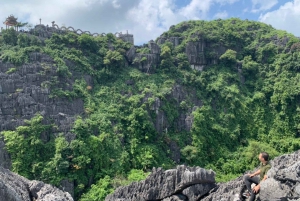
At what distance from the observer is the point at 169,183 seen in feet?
47.5

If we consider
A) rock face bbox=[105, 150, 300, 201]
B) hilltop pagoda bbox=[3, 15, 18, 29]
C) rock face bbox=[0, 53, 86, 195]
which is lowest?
rock face bbox=[105, 150, 300, 201]

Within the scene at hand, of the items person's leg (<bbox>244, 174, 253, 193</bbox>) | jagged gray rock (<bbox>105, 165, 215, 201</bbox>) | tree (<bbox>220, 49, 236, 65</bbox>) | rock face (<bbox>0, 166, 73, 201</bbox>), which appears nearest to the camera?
rock face (<bbox>0, 166, 73, 201</bbox>)

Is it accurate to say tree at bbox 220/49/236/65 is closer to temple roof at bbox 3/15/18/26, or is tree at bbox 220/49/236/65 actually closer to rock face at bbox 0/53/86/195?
rock face at bbox 0/53/86/195

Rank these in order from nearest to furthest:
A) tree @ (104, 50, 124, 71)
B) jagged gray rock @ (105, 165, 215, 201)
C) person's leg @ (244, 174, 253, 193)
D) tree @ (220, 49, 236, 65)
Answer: person's leg @ (244, 174, 253, 193), jagged gray rock @ (105, 165, 215, 201), tree @ (104, 50, 124, 71), tree @ (220, 49, 236, 65)

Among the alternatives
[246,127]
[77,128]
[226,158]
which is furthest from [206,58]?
[77,128]

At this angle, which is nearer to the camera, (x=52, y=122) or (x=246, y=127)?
(x=52, y=122)

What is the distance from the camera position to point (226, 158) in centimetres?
3247

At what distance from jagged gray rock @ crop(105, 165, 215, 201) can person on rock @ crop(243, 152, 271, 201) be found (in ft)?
14.7

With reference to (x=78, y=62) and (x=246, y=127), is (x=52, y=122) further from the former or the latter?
(x=246, y=127)

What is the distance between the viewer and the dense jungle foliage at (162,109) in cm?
2753

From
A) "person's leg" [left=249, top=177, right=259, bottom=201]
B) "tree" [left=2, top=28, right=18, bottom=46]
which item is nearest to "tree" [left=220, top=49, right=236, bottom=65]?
"tree" [left=2, top=28, right=18, bottom=46]

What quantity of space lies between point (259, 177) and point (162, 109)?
24617 millimetres

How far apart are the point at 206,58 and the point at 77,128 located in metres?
17.8

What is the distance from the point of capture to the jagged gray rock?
1408 cm
